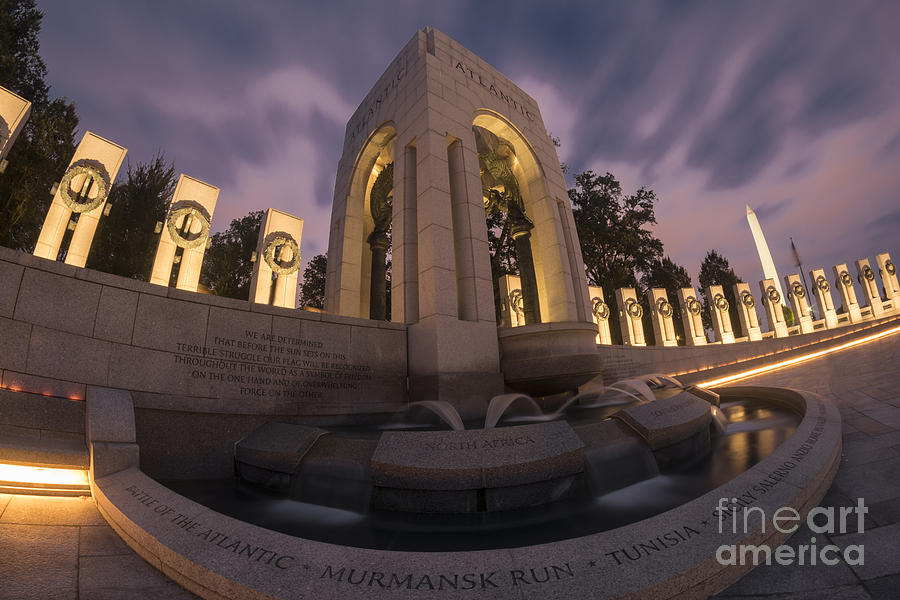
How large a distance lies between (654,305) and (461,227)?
Result: 18371 mm

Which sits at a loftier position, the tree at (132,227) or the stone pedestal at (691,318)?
the tree at (132,227)

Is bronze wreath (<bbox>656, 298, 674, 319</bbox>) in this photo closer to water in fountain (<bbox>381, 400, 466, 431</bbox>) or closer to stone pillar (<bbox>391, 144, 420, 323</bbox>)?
stone pillar (<bbox>391, 144, 420, 323</bbox>)

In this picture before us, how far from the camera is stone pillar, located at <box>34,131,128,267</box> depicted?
11.6 m

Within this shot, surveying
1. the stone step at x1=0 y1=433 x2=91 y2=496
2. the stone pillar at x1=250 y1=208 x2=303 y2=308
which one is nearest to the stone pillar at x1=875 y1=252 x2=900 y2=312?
the stone pillar at x1=250 y1=208 x2=303 y2=308

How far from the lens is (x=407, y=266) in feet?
39.4

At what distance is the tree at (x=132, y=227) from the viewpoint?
97.3 feet

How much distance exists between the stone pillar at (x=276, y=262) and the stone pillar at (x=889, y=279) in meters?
41.5

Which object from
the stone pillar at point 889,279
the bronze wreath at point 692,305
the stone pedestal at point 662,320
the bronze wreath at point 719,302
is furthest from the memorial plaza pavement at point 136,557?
the stone pillar at point 889,279

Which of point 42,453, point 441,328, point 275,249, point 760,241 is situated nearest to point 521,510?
point 42,453

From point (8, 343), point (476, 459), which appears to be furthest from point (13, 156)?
point (476, 459)

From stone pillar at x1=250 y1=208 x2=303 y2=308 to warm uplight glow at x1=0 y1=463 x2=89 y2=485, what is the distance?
10.8 meters

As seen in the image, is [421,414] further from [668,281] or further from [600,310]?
[668,281]

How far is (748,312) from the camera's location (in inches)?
1015

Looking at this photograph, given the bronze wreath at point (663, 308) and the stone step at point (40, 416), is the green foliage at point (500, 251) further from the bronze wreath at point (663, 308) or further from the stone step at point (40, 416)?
the stone step at point (40, 416)
